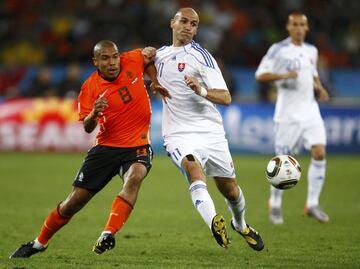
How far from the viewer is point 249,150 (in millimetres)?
19828

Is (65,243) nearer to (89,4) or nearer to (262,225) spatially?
(262,225)

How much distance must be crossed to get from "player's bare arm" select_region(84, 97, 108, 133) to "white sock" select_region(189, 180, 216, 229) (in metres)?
1.11

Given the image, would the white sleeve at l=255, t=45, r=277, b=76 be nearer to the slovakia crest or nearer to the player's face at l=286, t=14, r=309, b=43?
the player's face at l=286, t=14, r=309, b=43

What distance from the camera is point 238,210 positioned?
820cm

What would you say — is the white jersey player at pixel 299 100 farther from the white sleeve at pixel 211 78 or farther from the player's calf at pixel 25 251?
the player's calf at pixel 25 251

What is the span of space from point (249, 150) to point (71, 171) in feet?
16.9

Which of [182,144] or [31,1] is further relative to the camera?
[31,1]

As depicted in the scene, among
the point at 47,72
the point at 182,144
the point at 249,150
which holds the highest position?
the point at 182,144

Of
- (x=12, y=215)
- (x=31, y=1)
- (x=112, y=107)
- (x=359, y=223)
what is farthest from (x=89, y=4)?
(x=112, y=107)

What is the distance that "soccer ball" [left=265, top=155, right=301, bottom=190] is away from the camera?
8172 millimetres

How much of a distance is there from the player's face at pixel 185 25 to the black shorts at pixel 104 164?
1.21 m

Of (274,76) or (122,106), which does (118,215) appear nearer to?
(122,106)

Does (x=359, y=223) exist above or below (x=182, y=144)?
below

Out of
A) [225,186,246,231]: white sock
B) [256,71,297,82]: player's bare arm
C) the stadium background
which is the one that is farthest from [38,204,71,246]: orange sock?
the stadium background
